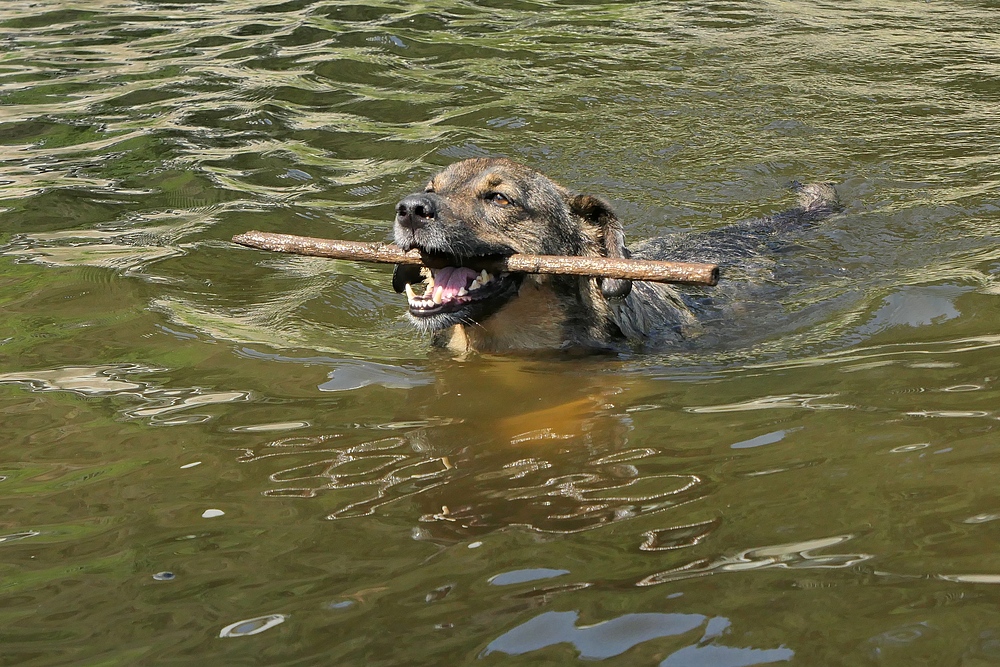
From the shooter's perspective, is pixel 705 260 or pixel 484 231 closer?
pixel 484 231

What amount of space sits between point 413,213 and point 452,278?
18.8 inches

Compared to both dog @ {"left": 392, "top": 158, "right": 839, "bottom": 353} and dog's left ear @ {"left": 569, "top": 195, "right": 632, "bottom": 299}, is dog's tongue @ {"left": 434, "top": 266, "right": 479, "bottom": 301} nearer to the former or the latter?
dog @ {"left": 392, "top": 158, "right": 839, "bottom": 353}

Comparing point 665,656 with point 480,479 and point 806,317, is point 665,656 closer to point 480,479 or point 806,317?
point 480,479

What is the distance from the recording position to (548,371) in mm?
5875

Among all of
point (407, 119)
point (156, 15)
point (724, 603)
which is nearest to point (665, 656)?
point (724, 603)

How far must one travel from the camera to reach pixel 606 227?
6426 mm

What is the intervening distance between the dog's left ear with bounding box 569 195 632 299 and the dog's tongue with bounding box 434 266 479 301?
71 centimetres

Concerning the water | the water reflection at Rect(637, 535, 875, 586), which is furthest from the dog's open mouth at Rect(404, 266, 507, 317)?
the water reflection at Rect(637, 535, 875, 586)

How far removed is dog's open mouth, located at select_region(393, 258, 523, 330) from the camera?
18.9 feet

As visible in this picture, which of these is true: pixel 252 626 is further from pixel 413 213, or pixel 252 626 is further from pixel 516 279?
pixel 516 279

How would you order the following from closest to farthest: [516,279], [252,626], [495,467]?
1. [252,626]
2. [495,467]
3. [516,279]

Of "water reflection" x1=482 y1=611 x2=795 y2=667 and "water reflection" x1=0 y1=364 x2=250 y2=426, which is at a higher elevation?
"water reflection" x1=0 y1=364 x2=250 y2=426

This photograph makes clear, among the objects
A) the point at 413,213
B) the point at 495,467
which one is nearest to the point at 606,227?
the point at 413,213

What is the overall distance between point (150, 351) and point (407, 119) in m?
5.75
